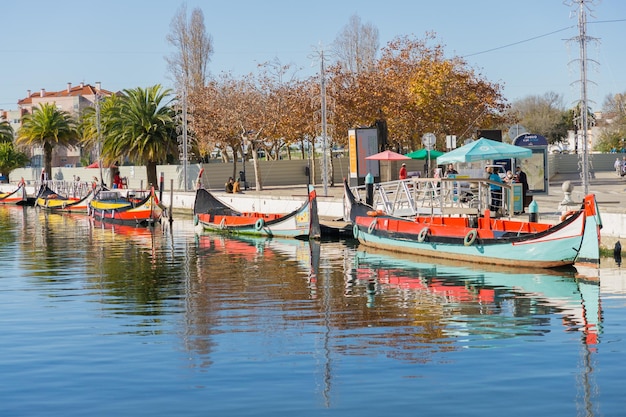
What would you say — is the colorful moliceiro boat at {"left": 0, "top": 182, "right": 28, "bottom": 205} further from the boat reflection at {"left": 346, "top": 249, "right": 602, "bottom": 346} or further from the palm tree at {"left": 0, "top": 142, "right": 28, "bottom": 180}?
the boat reflection at {"left": 346, "top": 249, "right": 602, "bottom": 346}

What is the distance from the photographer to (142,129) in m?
62.2

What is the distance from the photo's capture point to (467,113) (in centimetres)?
5909

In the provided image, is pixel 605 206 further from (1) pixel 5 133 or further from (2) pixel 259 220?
(1) pixel 5 133

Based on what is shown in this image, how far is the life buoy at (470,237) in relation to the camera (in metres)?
25.2

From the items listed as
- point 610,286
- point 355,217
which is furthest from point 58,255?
point 610,286

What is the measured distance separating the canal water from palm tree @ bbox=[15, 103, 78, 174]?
51.6 meters

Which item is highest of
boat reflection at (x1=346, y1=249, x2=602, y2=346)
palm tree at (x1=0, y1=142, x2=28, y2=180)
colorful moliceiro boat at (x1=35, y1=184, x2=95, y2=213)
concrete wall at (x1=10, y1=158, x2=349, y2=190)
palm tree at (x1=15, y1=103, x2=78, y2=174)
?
palm tree at (x1=15, y1=103, x2=78, y2=174)

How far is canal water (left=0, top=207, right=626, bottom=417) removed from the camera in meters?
11.4

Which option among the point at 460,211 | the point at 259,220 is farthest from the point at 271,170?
the point at 460,211

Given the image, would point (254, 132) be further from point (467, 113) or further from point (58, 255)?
point (58, 255)

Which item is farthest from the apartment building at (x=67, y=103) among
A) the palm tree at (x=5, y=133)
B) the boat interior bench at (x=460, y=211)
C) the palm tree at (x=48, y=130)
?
the boat interior bench at (x=460, y=211)

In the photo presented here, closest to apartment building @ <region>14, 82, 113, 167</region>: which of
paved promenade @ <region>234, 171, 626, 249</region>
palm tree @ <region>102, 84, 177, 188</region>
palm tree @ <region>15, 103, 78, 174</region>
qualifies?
palm tree @ <region>15, 103, 78, 174</region>

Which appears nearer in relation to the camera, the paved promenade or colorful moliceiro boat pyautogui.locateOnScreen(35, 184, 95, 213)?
the paved promenade

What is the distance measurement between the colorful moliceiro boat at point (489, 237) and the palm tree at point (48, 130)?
50704 millimetres
